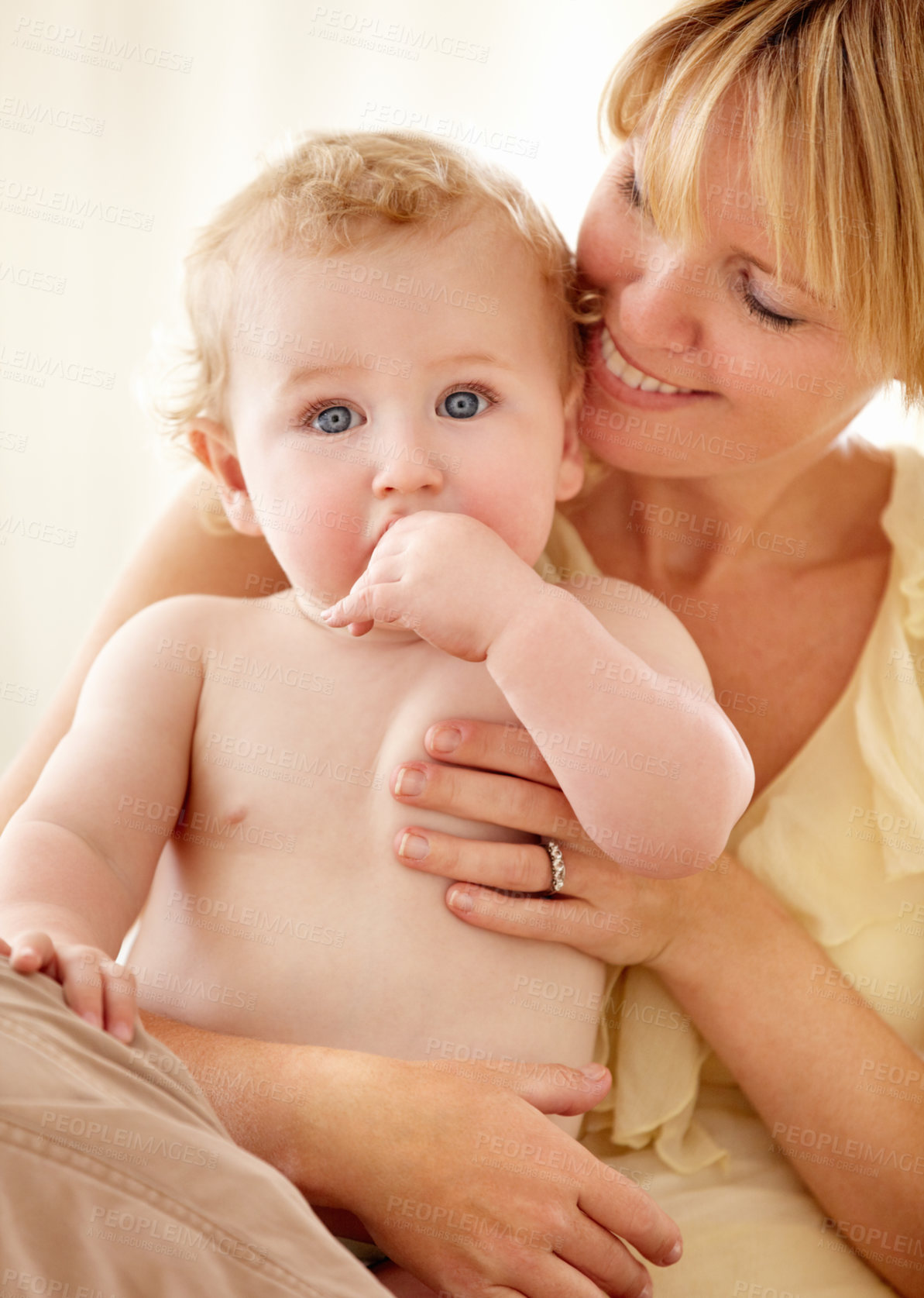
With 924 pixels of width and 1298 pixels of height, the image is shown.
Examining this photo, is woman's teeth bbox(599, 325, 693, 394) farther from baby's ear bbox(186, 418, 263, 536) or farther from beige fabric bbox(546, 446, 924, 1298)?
baby's ear bbox(186, 418, 263, 536)

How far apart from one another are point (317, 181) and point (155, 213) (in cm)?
132

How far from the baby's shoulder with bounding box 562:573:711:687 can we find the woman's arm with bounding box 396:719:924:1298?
150mm

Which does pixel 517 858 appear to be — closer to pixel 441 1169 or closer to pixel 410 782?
pixel 410 782

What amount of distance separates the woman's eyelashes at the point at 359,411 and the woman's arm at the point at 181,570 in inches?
15.8

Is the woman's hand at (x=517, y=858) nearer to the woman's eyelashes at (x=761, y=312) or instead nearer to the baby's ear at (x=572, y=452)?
the baby's ear at (x=572, y=452)

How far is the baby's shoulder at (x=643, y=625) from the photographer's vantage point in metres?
1.12

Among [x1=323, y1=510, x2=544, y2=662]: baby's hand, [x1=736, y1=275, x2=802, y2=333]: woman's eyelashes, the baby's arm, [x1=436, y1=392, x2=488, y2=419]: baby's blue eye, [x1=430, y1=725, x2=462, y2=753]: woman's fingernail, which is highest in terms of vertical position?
[x1=736, y1=275, x2=802, y2=333]: woman's eyelashes

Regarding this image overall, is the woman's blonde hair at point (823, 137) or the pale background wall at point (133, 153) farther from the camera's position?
the pale background wall at point (133, 153)

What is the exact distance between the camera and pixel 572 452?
1259mm

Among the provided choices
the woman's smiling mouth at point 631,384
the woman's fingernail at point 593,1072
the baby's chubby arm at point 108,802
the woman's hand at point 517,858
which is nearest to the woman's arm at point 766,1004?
the woman's hand at point 517,858

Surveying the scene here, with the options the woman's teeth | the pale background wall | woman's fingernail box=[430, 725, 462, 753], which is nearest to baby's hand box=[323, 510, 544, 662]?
woman's fingernail box=[430, 725, 462, 753]

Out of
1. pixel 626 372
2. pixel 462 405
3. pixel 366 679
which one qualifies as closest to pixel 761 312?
pixel 626 372

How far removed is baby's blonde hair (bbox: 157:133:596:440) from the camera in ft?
3.60

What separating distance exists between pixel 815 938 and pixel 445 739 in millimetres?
503
